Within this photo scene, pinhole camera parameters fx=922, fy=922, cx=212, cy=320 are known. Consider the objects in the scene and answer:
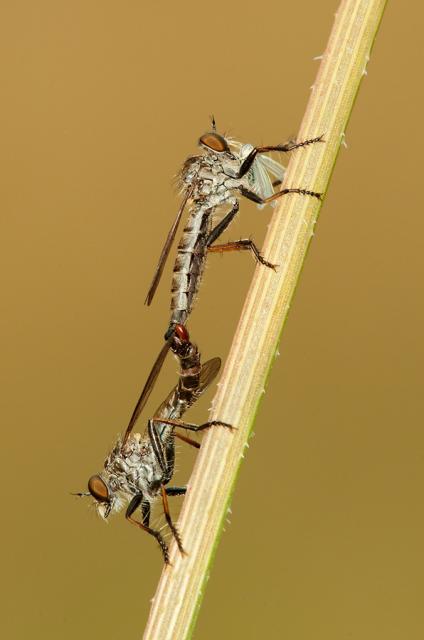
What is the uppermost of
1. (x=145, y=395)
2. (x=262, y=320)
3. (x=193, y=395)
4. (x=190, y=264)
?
(x=190, y=264)

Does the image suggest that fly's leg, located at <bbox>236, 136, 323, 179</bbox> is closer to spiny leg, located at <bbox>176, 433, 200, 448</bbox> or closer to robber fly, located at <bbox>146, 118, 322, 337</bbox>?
robber fly, located at <bbox>146, 118, 322, 337</bbox>

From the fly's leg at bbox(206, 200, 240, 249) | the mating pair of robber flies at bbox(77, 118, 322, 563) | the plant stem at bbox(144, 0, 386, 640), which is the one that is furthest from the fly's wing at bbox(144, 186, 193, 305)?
the plant stem at bbox(144, 0, 386, 640)

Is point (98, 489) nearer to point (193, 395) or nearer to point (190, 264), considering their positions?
point (193, 395)

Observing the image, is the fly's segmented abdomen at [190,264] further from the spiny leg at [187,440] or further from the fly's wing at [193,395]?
the spiny leg at [187,440]

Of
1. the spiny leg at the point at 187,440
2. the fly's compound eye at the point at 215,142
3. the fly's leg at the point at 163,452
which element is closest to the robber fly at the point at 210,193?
the fly's compound eye at the point at 215,142

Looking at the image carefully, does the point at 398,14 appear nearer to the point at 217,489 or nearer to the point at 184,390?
the point at 184,390

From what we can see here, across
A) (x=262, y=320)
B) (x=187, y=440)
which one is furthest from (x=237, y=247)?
(x=262, y=320)
